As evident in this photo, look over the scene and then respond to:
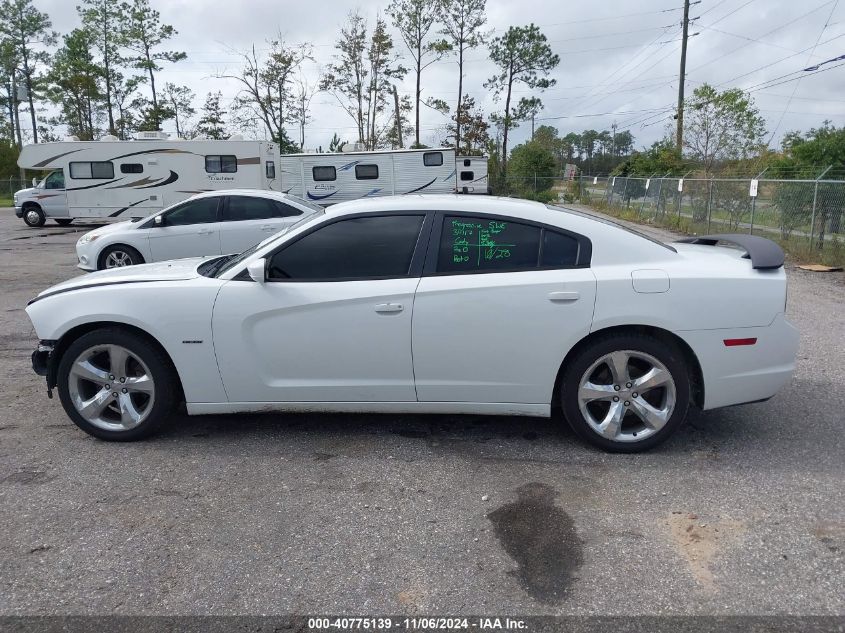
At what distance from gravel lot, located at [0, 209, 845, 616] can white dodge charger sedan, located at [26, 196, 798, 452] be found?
309 mm

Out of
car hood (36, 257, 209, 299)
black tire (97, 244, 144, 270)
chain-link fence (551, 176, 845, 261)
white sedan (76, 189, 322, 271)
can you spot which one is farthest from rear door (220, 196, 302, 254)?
Answer: chain-link fence (551, 176, 845, 261)

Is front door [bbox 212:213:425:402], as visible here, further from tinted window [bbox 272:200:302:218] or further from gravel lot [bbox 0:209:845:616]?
tinted window [bbox 272:200:302:218]

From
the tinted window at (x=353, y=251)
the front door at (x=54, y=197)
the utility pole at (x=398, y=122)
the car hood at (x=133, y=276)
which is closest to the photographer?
the tinted window at (x=353, y=251)

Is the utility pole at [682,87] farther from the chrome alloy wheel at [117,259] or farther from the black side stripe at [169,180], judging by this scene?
the chrome alloy wheel at [117,259]

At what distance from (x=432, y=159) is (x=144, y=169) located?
379 inches

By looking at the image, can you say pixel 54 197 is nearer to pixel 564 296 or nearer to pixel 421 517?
pixel 564 296

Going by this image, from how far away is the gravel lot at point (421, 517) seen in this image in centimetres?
283

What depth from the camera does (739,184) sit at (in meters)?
16.8

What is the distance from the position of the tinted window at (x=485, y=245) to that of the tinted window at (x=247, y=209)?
720cm

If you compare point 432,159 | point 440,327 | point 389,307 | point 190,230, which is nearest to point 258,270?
point 389,307

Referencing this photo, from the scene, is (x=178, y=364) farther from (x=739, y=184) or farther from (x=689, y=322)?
(x=739, y=184)

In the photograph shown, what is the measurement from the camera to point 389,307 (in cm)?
409

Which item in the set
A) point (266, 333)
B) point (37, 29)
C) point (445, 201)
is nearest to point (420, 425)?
point (266, 333)

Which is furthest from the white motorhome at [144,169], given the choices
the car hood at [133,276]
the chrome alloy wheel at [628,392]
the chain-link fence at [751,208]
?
the chrome alloy wheel at [628,392]
